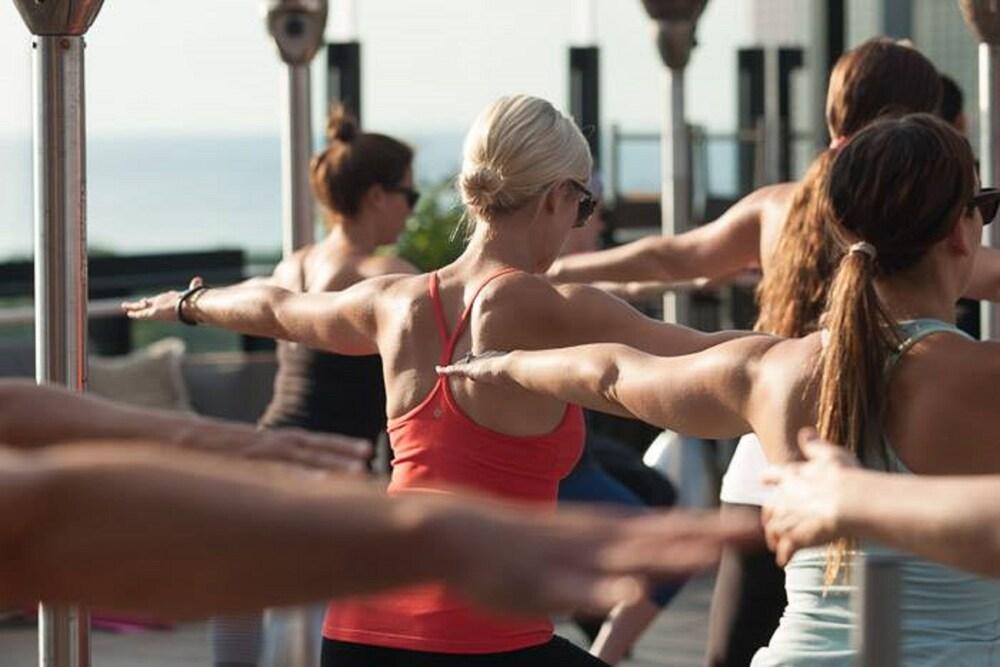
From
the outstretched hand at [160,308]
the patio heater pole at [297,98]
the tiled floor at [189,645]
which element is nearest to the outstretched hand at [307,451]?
the outstretched hand at [160,308]

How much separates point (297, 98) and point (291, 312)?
1753 mm

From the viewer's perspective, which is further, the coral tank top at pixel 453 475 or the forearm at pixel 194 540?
the coral tank top at pixel 453 475

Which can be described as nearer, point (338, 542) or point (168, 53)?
point (338, 542)

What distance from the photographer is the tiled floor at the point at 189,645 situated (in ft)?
22.6

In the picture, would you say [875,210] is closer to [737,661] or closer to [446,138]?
[737,661]

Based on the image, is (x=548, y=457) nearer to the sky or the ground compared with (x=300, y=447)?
nearer to the ground

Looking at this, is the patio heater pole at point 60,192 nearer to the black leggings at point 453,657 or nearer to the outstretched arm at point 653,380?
the black leggings at point 453,657

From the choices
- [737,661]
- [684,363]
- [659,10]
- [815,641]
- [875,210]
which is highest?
[659,10]

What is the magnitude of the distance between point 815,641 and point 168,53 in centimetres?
963

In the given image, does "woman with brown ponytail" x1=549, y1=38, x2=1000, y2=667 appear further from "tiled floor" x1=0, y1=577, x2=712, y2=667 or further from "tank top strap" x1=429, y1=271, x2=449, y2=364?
"tiled floor" x1=0, y1=577, x2=712, y2=667

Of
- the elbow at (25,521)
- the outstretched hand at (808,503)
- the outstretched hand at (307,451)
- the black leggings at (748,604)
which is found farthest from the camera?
the black leggings at (748,604)

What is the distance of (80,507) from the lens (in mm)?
1379

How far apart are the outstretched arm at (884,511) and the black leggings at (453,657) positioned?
1383mm

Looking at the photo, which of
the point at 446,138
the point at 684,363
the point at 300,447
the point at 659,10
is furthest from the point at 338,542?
the point at 446,138
